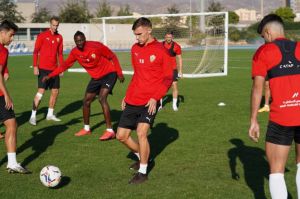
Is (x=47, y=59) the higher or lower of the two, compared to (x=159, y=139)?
higher

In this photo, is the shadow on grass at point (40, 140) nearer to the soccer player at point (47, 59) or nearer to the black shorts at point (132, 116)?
the soccer player at point (47, 59)

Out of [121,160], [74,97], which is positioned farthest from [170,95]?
[121,160]

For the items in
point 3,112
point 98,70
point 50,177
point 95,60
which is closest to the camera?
point 50,177

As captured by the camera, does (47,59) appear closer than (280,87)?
No

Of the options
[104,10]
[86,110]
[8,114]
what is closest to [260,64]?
[8,114]

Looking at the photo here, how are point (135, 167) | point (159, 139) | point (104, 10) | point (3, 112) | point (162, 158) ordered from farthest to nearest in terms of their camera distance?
1. point (104, 10)
2. point (159, 139)
3. point (162, 158)
4. point (135, 167)
5. point (3, 112)

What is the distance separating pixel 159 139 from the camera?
30.8 feet

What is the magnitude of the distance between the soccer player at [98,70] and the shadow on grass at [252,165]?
102 inches

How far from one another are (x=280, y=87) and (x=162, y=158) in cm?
364

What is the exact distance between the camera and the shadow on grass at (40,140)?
26.9ft

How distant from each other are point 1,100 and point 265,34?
13.5ft

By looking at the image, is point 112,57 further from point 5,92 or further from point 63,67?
point 5,92

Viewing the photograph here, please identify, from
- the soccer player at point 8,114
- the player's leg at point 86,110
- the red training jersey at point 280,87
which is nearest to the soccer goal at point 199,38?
the player's leg at point 86,110

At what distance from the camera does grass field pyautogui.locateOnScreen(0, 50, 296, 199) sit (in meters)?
6.25
